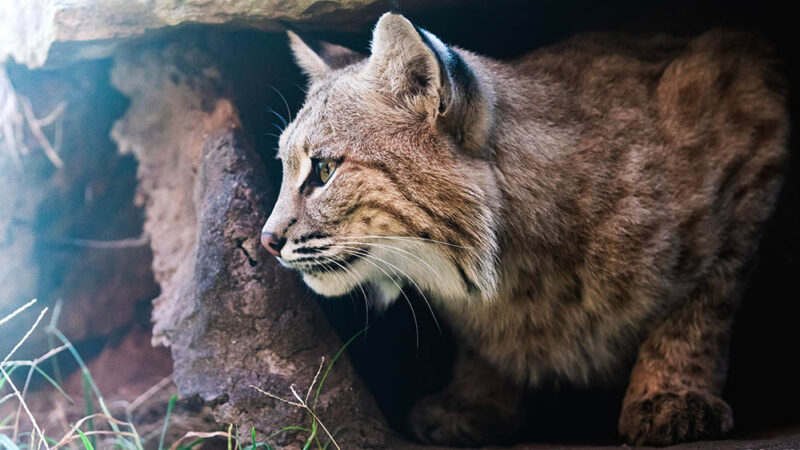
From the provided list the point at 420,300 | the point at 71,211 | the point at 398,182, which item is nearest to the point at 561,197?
the point at 398,182

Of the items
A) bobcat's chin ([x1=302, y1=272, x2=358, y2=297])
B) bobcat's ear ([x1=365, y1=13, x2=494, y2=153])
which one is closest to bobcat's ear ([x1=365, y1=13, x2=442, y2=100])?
bobcat's ear ([x1=365, y1=13, x2=494, y2=153])

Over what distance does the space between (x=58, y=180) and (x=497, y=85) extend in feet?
7.98

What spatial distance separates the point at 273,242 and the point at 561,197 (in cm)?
103

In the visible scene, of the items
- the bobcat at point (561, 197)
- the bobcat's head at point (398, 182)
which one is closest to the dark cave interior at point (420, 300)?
the bobcat at point (561, 197)

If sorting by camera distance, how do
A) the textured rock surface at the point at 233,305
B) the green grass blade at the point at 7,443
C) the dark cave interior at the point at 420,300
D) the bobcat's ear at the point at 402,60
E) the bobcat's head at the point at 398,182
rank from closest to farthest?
the green grass blade at the point at 7,443 → the bobcat's ear at the point at 402,60 → the bobcat's head at the point at 398,182 → the textured rock surface at the point at 233,305 → the dark cave interior at the point at 420,300

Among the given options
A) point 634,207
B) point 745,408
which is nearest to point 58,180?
point 634,207

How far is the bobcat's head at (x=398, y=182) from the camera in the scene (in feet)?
7.09

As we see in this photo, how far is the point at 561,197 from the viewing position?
93.1 inches

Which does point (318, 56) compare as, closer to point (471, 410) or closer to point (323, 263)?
point (323, 263)

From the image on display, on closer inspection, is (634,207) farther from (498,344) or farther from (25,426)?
(25,426)

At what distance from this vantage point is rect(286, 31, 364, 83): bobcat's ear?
8.88ft

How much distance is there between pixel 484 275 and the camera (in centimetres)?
225

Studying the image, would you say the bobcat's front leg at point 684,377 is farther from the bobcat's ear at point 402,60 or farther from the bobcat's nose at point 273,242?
the bobcat's nose at point 273,242

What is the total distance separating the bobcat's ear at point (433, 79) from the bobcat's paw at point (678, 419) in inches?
44.7
